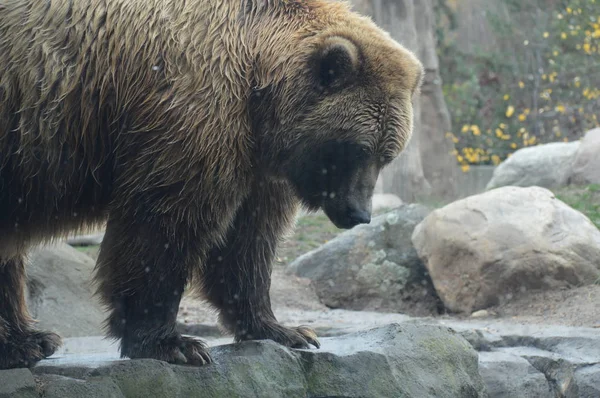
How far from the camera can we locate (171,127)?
4.12m

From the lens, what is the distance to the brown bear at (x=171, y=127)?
4.15 meters

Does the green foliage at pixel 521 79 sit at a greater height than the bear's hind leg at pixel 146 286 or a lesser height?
lesser

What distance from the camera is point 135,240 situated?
4.16 meters

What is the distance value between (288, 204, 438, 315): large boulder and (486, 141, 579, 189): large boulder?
3.67 metres

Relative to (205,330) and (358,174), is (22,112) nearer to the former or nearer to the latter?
(358,174)

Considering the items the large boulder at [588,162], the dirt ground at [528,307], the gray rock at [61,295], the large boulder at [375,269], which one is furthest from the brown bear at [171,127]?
the large boulder at [588,162]

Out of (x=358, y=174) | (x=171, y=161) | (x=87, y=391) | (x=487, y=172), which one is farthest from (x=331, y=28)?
(x=487, y=172)

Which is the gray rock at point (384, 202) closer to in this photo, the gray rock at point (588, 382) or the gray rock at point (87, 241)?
the gray rock at point (87, 241)

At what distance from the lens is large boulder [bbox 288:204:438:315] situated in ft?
27.2

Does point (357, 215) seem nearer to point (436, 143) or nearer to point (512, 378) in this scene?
point (512, 378)

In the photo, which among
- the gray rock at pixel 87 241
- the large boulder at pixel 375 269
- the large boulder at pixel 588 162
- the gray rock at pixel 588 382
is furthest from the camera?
the large boulder at pixel 588 162

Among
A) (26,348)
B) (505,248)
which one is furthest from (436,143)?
(26,348)

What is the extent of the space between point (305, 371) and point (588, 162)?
7.50 m

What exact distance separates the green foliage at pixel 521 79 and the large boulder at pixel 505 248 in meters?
9.51
